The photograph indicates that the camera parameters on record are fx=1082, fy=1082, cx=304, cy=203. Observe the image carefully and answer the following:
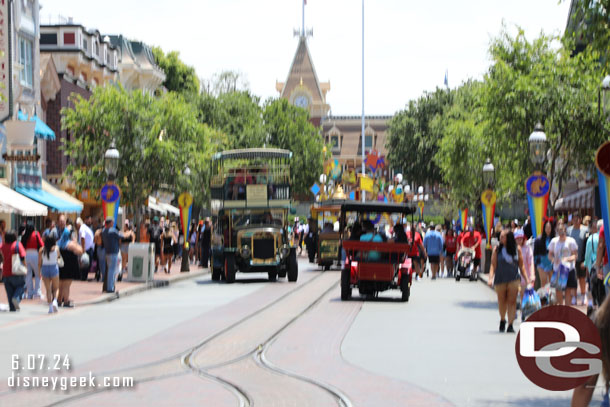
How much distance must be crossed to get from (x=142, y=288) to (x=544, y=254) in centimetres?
1111

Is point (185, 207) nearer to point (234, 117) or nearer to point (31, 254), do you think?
point (31, 254)

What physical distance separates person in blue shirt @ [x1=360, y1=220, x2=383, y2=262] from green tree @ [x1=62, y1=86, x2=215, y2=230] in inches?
602

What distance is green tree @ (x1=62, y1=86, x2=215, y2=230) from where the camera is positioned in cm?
3844

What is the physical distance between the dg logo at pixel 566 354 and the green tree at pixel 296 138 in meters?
76.3

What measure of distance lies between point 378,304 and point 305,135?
206ft

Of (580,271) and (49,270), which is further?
(580,271)

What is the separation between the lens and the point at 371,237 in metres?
22.9

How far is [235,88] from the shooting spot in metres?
77.2

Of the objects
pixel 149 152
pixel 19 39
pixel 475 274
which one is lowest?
pixel 475 274

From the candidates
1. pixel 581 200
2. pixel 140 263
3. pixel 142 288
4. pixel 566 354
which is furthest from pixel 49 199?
pixel 566 354

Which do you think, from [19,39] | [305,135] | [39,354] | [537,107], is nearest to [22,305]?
[39,354]

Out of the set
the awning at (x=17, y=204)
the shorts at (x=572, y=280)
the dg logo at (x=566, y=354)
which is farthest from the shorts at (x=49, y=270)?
the dg logo at (x=566, y=354)

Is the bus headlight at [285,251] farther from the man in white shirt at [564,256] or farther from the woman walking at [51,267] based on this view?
the man in white shirt at [564,256]

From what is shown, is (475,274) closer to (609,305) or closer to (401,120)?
(609,305)
